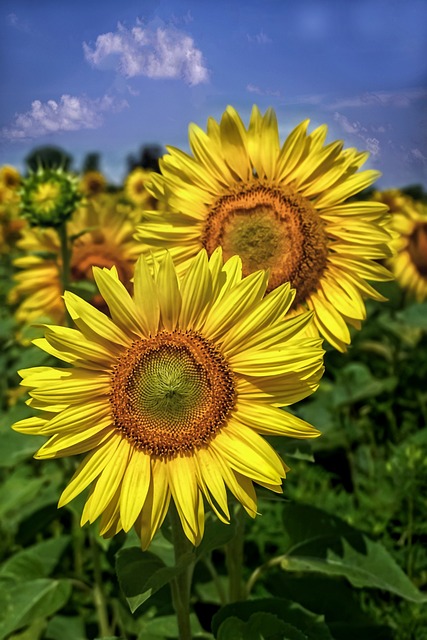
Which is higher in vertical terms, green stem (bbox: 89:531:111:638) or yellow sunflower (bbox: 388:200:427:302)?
yellow sunflower (bbox: 388:200:427:302)

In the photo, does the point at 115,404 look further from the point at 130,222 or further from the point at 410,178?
the point at 130,222

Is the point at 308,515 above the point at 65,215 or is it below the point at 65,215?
below

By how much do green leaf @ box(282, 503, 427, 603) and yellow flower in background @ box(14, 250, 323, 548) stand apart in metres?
0.56

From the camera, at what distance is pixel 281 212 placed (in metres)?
1.46

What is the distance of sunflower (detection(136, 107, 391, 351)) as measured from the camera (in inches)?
56.3

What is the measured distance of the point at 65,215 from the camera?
2.05 m

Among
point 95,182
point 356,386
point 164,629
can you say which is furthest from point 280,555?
point 95,182

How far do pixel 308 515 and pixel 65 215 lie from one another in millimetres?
1045

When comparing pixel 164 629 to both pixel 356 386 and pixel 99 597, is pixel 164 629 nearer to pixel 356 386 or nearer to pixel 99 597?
pixel 99 597

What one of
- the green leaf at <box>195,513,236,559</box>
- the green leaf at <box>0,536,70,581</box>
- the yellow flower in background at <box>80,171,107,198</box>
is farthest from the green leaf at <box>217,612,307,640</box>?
the yellow flower in background at <box>80,171,107,198</box>

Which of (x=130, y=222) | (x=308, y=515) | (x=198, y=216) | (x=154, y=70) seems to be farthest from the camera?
(x=130, y=222)

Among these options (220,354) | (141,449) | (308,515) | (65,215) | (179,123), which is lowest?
(308,515)

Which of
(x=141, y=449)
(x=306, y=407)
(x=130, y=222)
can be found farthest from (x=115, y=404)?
(x=306, y=407)

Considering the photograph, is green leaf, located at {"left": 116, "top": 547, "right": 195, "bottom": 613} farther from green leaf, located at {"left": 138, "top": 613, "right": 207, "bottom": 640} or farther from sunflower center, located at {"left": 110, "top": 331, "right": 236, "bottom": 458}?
green leaf, located at {"left": 138, "top": 613, "right": 207, "bottom": 640}
